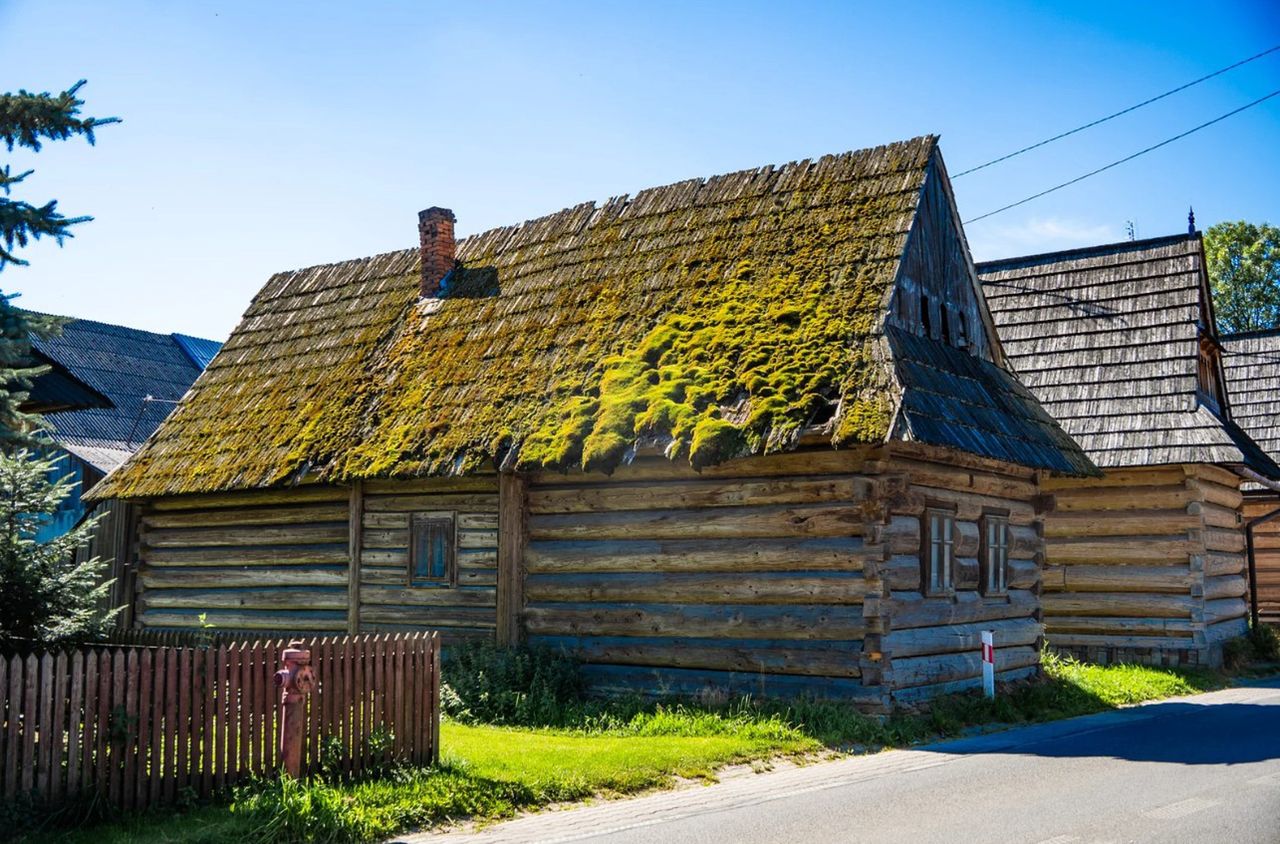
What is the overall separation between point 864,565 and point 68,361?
29.9 meters

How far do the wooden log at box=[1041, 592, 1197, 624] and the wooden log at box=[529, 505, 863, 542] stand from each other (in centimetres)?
770

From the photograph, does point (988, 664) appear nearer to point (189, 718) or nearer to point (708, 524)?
point (708, 524)

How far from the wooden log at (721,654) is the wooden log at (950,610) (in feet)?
2.34

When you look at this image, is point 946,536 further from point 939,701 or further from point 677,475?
point 677,475

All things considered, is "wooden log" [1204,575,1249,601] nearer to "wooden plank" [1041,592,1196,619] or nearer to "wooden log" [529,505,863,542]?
"wooden plank" [1041,592,1196,619]

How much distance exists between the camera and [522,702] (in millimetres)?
13812

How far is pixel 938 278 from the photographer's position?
16.2 metres

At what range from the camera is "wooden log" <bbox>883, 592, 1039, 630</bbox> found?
44.6 feet

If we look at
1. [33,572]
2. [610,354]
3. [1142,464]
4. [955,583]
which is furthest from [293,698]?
[1142,464]

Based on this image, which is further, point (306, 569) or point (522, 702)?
point (306, 569)

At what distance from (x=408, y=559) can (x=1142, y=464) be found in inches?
461

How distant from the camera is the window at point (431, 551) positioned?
53.5 feet

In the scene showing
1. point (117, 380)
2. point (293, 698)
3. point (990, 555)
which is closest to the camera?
point (293, 698)

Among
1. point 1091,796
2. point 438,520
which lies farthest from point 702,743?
point 438,520
